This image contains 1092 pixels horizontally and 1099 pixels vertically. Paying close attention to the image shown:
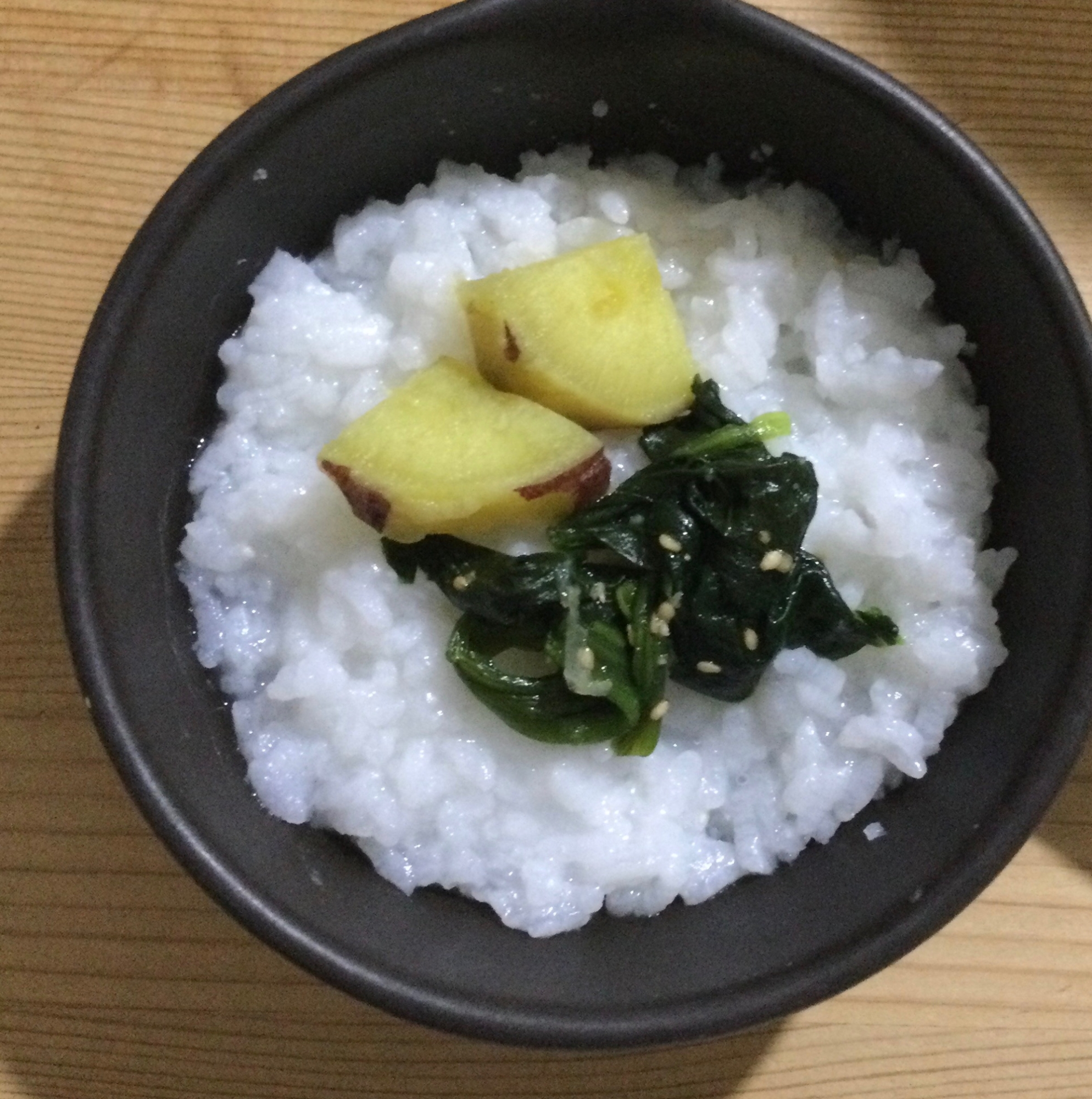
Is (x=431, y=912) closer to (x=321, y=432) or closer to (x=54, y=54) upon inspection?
(x=321, y=432)

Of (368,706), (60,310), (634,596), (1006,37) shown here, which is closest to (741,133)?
(1006,37)

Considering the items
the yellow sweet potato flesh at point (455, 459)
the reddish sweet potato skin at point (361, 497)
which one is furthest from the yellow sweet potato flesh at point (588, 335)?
the reddish sweet potato skin at point (361, 497)

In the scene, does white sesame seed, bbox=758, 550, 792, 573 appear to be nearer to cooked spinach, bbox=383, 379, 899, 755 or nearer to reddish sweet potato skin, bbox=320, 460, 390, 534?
cooked spinach, bbox=383, 379, 899, 755

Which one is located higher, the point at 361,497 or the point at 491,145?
the point at 491,145

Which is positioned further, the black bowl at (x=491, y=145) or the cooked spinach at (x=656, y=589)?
the cooked spinach at (x=656, y=589)

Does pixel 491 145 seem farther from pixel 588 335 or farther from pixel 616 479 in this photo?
pixel 616 479

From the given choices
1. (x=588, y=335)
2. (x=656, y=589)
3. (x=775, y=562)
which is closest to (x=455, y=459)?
(x=588, y=335)

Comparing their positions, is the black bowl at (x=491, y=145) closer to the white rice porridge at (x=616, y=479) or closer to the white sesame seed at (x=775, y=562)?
the white rice porridge at (x=616, y=479)

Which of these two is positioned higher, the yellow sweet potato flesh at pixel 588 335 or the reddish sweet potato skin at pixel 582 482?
the yellow sweet potato flesh at pixel 588 335
